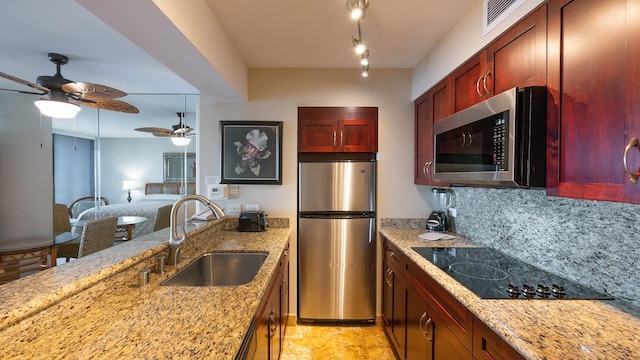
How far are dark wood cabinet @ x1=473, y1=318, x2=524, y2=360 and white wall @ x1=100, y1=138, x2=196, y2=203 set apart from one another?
19.6ft

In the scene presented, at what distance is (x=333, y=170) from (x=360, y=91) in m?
0.80

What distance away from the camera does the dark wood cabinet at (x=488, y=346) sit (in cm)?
87

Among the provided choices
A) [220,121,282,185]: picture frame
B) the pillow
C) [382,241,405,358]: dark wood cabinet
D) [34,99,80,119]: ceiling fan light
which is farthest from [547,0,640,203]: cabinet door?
the pillow

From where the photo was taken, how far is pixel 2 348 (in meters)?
0.70

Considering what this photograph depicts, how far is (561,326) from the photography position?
2.85 feet

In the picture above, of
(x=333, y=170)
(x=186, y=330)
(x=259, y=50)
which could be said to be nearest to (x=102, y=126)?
(x=259, y=50)

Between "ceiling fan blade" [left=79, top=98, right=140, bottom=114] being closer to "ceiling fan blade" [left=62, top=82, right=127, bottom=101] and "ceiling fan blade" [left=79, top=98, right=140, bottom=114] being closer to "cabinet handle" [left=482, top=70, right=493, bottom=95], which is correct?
"ceiling fan blade" [left=62, top=82, right=127, bottom=101]

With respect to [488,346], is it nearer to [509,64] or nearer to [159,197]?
[509,64]

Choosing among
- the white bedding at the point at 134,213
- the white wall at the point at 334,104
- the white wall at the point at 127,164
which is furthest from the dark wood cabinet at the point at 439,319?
the white wall at the point at 127,164

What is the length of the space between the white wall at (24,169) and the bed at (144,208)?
929 mm

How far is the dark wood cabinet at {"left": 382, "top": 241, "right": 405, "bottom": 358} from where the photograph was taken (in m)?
1.91

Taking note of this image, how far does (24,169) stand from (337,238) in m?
3.78

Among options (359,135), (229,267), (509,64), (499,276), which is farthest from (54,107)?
(499,276)

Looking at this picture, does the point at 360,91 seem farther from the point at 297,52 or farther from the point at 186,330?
the point at 186,330
